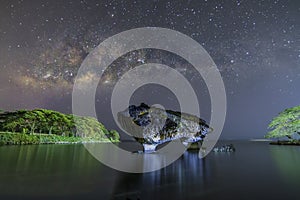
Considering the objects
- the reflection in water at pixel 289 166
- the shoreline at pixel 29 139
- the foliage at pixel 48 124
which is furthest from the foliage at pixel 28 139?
the reflection in water at pixel 289 166

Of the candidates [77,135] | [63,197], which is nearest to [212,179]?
[63,197]

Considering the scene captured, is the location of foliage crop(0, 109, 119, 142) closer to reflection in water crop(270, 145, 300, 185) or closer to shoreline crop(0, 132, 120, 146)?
shoreline crop(0, 132, 120, 146)

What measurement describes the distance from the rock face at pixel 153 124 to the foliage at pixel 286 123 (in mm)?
35514

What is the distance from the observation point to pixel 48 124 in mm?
57906

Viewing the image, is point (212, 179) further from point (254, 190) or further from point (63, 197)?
point (63, 197)

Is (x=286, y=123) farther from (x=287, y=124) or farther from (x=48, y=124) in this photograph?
(x=48, y=124)

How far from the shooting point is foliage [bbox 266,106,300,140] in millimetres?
46678

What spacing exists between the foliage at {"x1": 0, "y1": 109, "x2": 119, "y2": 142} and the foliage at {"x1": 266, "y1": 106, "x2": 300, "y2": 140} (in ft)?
212

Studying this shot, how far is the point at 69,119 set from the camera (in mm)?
66625

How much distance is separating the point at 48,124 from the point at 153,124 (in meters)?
46.2

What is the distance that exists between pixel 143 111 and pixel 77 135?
54796 millimetres

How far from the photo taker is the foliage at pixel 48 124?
164ft

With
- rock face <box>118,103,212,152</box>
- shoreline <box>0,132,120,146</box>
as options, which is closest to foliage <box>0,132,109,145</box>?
shoreline <box>0,132,120,146</box>

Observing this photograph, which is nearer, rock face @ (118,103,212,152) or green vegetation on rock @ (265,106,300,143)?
rock face @ (118,103,212,152)
